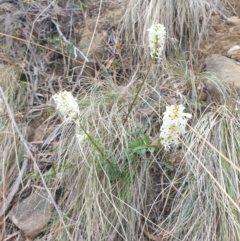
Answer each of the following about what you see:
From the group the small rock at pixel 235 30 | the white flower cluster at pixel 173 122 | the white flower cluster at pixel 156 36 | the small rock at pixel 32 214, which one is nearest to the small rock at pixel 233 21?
the small rock at pixel 235 30

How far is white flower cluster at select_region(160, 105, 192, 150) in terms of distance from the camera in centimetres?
121

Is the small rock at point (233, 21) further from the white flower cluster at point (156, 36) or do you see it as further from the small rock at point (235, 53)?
the white flower cluster at point (156, 36)

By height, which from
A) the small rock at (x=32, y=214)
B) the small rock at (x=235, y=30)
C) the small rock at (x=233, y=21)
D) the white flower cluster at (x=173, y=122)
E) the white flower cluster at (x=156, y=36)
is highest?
the white flower cluster at (x=156, y=36)

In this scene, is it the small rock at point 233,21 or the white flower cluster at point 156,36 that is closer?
the white flower cluster at point 156,36

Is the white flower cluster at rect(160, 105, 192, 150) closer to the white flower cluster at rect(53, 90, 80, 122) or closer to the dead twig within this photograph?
the white flower cluster at rect(53, 90, 80, 122)

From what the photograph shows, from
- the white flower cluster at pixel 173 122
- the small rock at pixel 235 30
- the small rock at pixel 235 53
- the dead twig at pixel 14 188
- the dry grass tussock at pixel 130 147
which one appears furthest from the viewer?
the small rock at pixel 235 30

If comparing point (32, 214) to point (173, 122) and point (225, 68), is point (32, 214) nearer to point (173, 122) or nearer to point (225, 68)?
point (173, 122)

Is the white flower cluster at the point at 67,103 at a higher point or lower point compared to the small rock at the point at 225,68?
higher

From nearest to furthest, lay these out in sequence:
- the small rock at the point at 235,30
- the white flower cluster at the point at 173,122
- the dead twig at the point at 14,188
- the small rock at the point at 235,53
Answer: the white flower cluster at the point at 173,122, the dead twig at the point at 14,188, the small rock at the point at 235,53, the small rock at the point at 235,30

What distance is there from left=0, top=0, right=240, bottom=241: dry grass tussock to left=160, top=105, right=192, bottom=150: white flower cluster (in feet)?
0.63

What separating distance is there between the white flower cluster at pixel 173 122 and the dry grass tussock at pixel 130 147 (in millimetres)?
193

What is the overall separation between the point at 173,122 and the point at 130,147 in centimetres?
39

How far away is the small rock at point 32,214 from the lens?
164cm

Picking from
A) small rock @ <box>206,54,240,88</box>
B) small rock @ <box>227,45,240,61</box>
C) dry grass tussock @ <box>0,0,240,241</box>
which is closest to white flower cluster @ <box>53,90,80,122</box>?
dry grass tussock @ <box>0,0,240,241</box>
